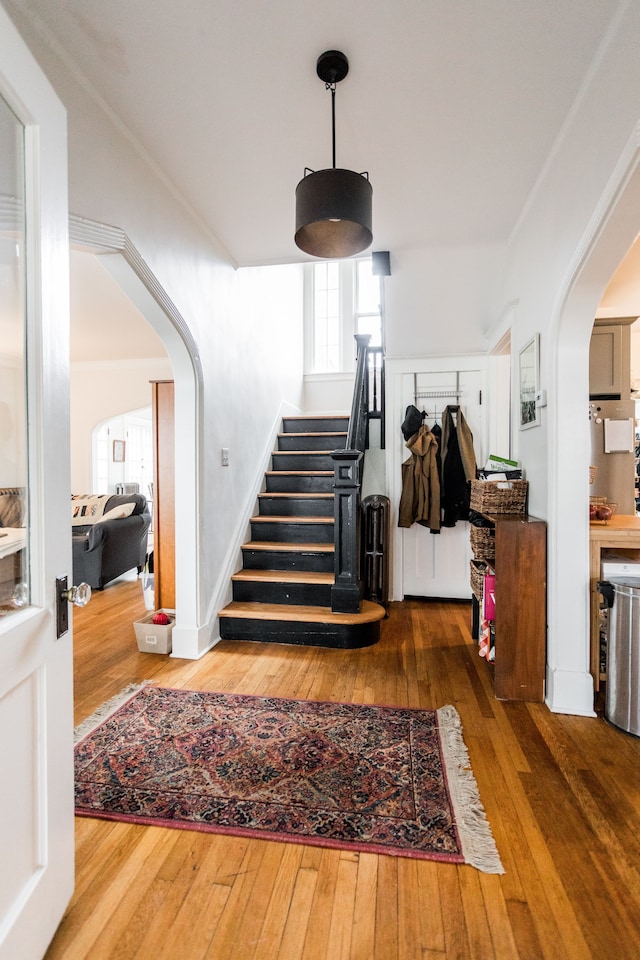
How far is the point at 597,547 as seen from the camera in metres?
2.35

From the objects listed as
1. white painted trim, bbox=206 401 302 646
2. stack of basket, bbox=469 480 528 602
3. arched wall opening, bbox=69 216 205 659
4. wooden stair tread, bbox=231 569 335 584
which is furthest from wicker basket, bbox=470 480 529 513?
white painted trim, bbox=206 401 302 646

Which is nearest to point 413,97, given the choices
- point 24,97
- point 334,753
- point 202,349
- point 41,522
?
point 24,97

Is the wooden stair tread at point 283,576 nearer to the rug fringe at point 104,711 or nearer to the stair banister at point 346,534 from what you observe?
the stair banister at point 346,534

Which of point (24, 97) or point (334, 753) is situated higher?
point (24, 97)

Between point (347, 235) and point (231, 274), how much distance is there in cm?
167

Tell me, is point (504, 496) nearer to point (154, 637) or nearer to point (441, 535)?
point (441, 535)

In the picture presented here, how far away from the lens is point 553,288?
2.38 m

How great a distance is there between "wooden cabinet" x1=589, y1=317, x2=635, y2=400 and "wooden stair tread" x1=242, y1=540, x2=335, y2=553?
2156mm

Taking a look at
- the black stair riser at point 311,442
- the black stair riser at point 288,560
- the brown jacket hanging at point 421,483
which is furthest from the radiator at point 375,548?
the black stair riser at point 311,442

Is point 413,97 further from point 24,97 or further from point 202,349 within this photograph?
point 202,349

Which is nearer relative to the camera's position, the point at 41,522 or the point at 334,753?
the point at 41,522

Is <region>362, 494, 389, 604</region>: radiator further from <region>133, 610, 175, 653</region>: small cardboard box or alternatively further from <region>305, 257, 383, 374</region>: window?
<region>305, 257, 383, 374</region>: window

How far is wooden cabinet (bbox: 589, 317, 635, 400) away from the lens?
3.19 metres

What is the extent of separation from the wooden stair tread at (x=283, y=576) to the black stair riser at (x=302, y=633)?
1.03 feet
